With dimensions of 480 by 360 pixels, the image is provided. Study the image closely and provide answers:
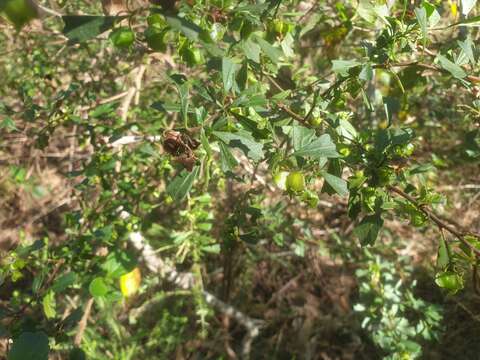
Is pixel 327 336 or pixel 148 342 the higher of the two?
pixel 148 342

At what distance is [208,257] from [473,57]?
2061 millimetres

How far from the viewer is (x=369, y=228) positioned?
42.2 inches

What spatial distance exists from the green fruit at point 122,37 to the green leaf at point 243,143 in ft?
0.87

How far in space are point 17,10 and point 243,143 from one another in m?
0.58

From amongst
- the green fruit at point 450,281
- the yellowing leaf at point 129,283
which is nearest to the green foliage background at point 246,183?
the green fruit at point 450,281

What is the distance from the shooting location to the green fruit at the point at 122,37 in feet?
2.73

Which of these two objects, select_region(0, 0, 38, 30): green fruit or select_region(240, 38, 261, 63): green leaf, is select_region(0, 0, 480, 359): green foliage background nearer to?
select_region(240, 38, 261, 63): green leaf

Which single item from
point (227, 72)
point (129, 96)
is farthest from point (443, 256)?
point (129, 96)

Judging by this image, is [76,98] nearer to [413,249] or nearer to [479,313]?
[413,249]

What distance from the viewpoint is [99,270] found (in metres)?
1.54


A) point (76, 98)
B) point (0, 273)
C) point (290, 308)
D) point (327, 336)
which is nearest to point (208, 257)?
point (290, 308)

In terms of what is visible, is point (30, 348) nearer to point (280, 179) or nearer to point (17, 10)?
point (280, 179)

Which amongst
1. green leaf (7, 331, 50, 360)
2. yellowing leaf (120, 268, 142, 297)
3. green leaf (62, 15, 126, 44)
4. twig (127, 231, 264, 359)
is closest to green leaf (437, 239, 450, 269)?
green leaf (62, 15, 126, 44)

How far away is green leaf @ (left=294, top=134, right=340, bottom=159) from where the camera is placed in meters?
0.96
